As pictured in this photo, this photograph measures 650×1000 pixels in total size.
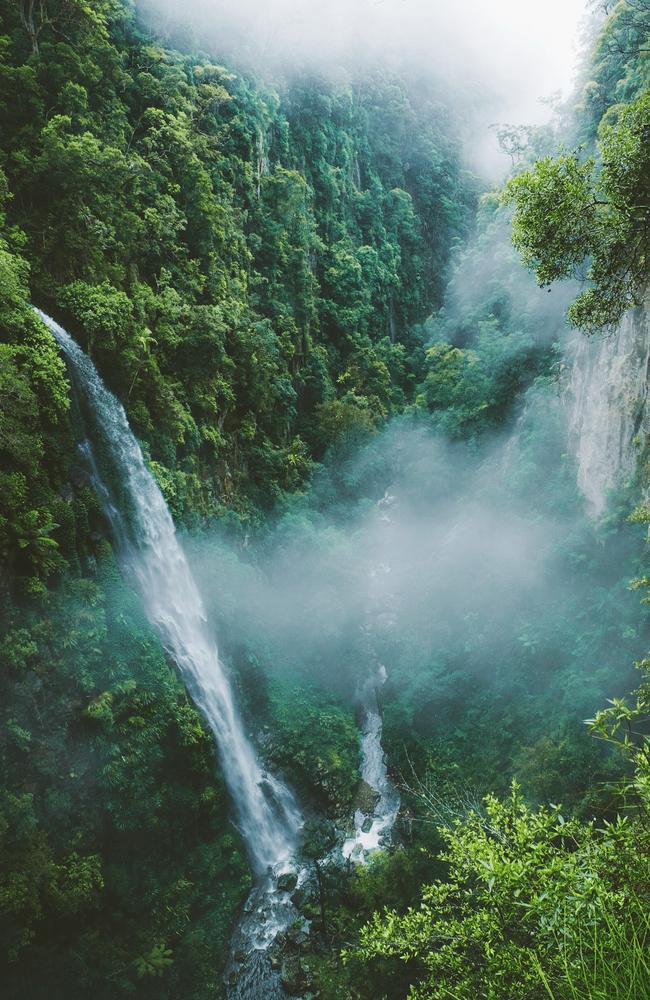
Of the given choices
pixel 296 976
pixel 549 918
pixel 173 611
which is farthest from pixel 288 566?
pixel 549 918

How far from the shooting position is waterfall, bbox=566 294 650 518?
10.5 meters

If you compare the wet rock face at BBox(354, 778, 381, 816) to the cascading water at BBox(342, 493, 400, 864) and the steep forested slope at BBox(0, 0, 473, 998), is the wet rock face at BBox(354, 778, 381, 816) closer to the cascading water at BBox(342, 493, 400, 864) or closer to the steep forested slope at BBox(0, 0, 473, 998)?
the cascading water at BBox(342, 493, 400, 864)

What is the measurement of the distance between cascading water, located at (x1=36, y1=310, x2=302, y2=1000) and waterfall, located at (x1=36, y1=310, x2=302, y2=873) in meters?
0.02

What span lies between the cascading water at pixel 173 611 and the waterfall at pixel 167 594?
2 cm

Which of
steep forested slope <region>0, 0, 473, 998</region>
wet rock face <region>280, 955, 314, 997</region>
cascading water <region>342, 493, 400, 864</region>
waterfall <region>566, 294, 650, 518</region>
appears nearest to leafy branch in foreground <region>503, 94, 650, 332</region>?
waterfall <region>566, 294, 650, 518</region>

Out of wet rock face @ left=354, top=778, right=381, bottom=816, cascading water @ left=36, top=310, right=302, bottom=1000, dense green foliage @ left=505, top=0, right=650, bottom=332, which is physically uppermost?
dense green foliage @ left=505, top=0, right=650, bottom=332

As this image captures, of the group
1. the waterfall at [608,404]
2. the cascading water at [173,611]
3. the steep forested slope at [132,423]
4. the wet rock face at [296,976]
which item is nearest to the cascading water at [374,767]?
the steep forested slope at [132,423]

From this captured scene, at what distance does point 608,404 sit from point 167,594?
34.4 feet

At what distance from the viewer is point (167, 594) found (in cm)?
1299

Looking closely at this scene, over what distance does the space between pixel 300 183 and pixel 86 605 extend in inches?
783

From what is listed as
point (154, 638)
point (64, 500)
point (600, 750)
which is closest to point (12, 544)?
point (64, 500)

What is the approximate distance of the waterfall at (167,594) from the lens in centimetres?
1183

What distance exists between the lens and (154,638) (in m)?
11.4

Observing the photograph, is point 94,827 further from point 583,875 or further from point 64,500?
point 583,875
